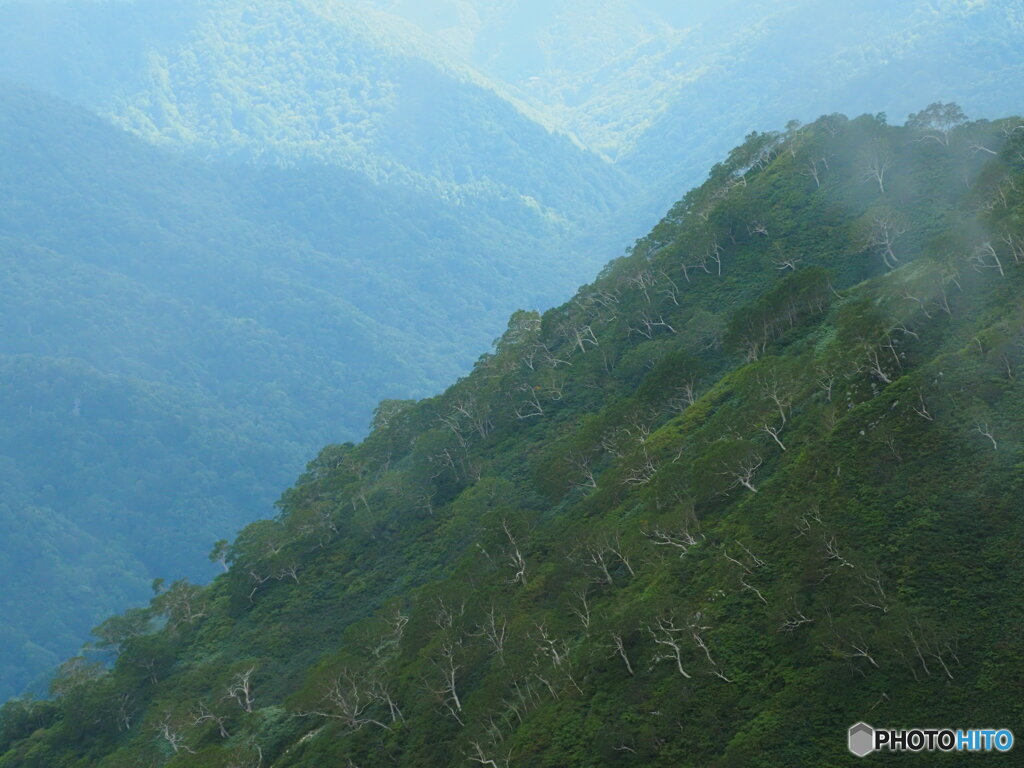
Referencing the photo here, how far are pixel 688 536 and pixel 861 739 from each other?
680 inches

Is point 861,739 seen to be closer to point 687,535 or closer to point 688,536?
point 688,536

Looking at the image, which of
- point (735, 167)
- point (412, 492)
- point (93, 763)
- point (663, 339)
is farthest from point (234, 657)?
point (735, 167)

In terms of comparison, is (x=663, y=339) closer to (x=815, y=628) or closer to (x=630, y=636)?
(x=630, y=636)

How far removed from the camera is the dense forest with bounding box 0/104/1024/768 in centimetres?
3856

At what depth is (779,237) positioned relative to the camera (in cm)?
8569

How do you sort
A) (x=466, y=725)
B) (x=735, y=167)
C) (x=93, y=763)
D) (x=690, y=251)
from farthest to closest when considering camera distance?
1. (x=735, y=167)
2. (x=690, y=251)
3. (x=93, y=763)
4. (x=466, y=725)

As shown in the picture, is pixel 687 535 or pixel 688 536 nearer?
pixel 688 536

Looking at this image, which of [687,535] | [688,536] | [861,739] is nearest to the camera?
[861,739]

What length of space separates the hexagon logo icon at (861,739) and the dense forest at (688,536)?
1.22 feet

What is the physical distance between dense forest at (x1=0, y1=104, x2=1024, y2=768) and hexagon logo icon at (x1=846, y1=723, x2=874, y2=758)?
0.37m

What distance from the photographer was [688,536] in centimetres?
5069

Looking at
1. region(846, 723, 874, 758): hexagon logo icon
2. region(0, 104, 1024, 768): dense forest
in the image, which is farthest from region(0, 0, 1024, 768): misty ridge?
region(846, 723, 874, 758): hexagon logo icon

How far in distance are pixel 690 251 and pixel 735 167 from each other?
20003 millimetres

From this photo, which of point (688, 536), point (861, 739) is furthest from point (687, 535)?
point (861, 739)
